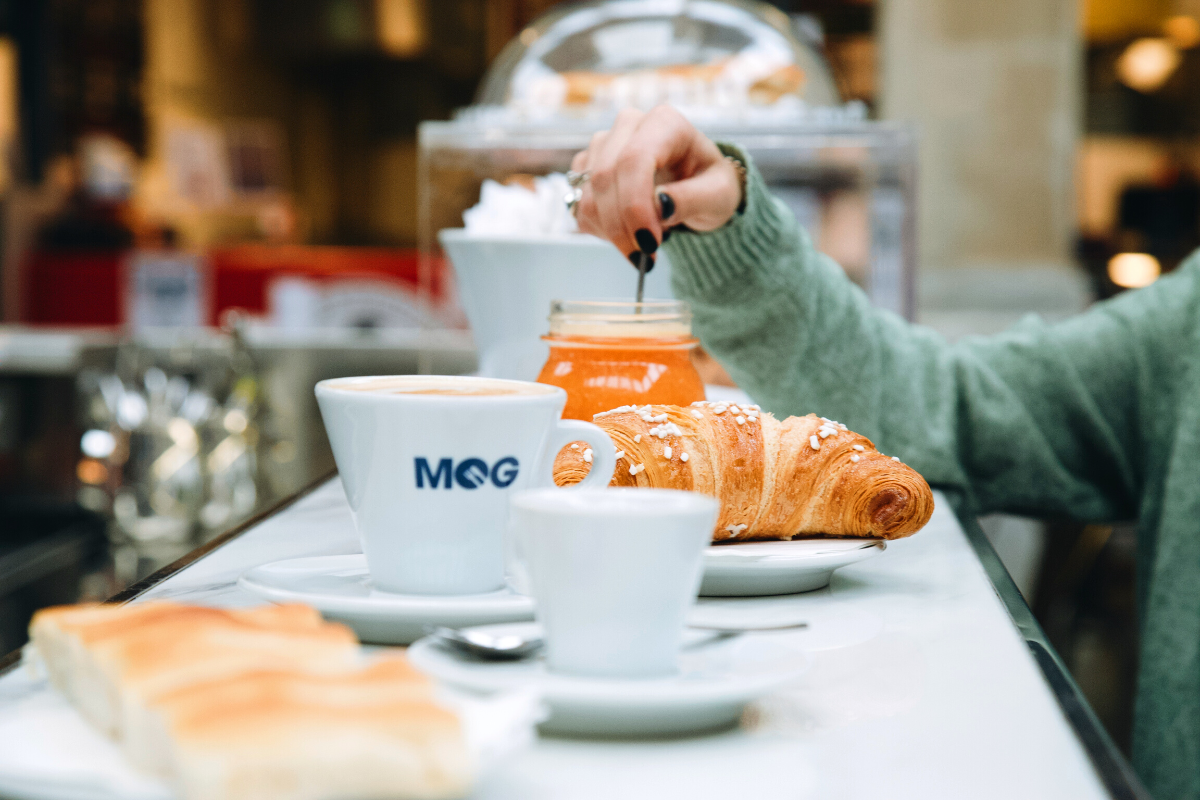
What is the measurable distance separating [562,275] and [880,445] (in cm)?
32

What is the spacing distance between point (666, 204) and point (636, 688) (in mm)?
530

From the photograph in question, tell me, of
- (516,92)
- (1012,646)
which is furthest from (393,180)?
(1012,646)

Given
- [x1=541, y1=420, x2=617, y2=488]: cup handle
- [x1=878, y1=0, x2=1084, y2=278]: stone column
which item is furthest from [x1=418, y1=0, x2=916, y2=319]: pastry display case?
[x1=878, y1=0, x2=1084, y2=278]: stone column

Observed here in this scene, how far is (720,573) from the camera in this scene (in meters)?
0.62

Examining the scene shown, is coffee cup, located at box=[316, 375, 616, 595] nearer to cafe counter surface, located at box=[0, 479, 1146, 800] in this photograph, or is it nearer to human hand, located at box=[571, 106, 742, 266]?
cafe counter surface, located at box=[0, 479, 1146, 800]

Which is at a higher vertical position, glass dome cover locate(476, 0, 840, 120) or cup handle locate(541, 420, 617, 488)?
glass dome cover locate(476, 0, 840, 120)

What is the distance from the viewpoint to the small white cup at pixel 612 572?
16.8 inches

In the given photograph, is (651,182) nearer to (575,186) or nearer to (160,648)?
(575,186)

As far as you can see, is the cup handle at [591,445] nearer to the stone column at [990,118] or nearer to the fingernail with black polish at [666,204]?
the fingernail with black polish at [666,204]

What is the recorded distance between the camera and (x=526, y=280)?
3.51 ft

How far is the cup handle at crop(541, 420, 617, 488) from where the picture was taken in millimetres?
573

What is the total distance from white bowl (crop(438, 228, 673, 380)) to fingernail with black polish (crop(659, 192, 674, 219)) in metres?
0.16

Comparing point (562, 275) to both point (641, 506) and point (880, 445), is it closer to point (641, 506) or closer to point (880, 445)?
point (880, 445)

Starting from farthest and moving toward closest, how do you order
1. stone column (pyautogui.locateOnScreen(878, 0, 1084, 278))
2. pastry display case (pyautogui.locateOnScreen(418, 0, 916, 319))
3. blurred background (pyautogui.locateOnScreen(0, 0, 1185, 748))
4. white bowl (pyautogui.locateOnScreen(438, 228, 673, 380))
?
stone column (pyautogui.locateOnScreen(878, 0, 1084, 278))
blurred background (pyautogui.locateOnScreen(0, 0, 1185, 748))
pastry display case (pyautogui.locateOnScreen(418, 0, 916, 319))
white bowl (pyautogui.locateOnScreen(438, 228, 673, 380))
